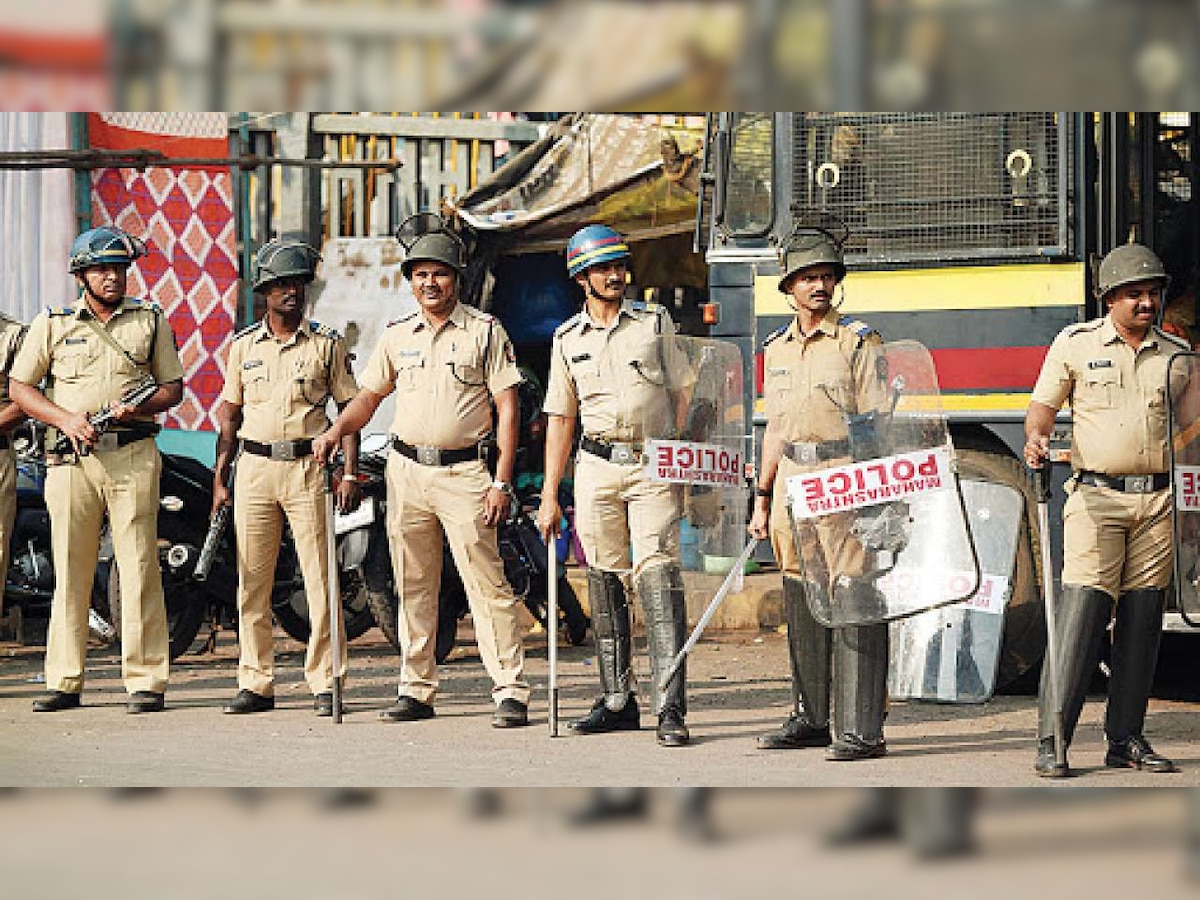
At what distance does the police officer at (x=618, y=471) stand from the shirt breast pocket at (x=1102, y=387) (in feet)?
5.70

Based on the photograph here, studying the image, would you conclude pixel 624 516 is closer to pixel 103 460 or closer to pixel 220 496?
pixel 220 496

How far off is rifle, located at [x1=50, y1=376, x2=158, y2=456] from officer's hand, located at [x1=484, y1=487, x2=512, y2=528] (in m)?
1.64

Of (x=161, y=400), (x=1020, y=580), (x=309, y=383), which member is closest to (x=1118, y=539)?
(x=1020, y=580)

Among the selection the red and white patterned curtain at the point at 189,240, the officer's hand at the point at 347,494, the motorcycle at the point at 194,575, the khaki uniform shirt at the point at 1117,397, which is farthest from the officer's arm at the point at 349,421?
the red and white patterned curtain at the point at 189,240

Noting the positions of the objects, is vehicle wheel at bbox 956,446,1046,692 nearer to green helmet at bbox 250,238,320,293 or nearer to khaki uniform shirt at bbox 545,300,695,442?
khaki uniform shirt at bbox 545,300,695,442

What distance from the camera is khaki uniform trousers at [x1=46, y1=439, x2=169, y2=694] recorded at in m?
10.2

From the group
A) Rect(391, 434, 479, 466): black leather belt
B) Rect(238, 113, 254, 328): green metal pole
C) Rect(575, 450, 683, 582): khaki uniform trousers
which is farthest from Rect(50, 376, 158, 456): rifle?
Rect(238, 113, 254, 328): green metal pole

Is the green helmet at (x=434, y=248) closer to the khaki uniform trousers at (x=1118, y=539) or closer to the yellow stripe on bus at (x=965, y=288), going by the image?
the yellow stripe on bus at (x=965, y=288)

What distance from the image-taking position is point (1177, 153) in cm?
1095

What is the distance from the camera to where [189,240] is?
15.2 metres

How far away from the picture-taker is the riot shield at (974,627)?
32.8 feet

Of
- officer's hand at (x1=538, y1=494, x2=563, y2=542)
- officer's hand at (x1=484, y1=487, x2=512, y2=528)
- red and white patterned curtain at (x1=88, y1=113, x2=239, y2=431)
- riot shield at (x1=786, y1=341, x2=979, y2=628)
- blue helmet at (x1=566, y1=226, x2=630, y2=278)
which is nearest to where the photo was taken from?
riot shield at (x1=786, y1=341, x2=979, y2=628)

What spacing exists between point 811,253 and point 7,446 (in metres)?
4.14
